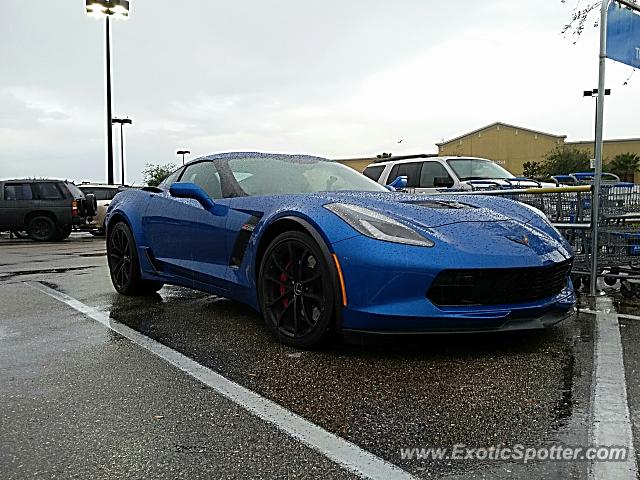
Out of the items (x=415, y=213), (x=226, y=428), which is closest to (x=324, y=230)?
(x=415, y=213)

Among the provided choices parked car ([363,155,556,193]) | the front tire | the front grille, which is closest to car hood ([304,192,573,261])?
the front grille

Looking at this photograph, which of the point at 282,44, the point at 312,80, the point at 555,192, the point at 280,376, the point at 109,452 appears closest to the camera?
the point at 109,452

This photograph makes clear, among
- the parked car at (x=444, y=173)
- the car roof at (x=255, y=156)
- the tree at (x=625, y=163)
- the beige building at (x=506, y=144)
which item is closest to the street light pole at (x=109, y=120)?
the parked car at (x=444, y=173)

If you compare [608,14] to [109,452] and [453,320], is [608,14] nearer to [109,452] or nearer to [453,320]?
[453,320]

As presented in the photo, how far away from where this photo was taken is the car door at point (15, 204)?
16.7 meters

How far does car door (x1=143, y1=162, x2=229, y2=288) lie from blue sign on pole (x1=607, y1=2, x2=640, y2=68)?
3.84 metres

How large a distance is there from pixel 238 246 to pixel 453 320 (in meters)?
1.61

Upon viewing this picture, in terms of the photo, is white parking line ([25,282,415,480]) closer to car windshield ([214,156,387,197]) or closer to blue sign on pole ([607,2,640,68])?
car windshield ([214,156,387,197])

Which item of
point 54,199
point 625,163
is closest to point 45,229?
point 54,199

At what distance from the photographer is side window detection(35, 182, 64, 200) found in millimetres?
16859

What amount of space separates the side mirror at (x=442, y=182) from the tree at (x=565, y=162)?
117 feet

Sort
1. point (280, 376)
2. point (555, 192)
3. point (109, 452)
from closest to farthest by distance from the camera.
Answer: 1. point (109, 452)
2. point (280, 376)
3. point (555, 192)

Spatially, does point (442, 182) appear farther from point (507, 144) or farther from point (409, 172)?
point (507, 144)

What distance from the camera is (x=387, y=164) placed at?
12.7 m
